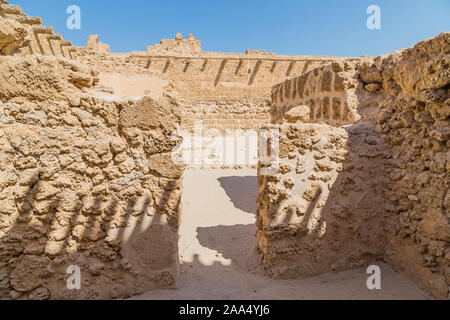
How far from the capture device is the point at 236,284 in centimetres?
267

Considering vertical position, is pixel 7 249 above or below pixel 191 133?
below

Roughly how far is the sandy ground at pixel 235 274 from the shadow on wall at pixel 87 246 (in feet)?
0.89

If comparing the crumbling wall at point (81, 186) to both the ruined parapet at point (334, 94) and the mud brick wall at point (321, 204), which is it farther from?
the ruined parapet at point (334, 94)

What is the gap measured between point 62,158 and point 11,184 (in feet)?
1.24

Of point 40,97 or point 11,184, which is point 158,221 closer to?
point 11,184

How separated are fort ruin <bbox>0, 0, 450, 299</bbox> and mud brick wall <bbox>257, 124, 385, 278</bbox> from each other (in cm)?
1

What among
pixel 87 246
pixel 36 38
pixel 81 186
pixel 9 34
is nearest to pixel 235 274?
pixel 87 246

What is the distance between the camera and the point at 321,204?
2836mm

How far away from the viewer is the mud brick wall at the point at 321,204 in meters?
2.77

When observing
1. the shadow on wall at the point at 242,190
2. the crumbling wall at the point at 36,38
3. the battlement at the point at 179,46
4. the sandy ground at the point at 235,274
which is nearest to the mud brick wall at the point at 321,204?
the sandy ground at the point at 235,274

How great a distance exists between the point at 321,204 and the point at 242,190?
11.7 feet

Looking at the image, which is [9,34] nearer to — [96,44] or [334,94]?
[334,94]

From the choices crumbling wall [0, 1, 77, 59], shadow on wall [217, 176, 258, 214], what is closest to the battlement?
crumbling wall [0, 1, 77, 59]
